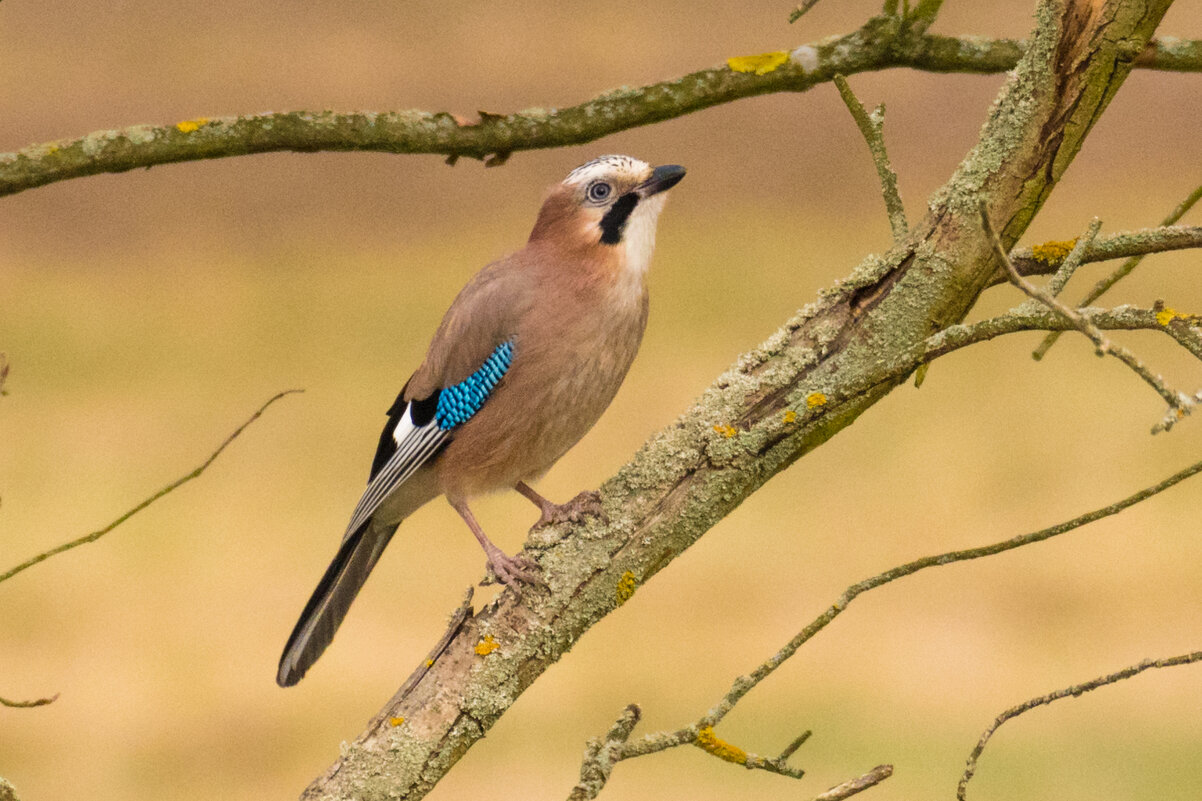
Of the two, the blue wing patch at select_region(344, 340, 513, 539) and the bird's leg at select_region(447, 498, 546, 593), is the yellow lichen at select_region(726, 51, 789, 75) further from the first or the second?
the bird's leg at select_region(447, 498, 546, 593)

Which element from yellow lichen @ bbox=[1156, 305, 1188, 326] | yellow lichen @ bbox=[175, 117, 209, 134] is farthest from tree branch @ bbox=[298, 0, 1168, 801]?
yellow lichen @ bbox=[175, 117, 209, 134]

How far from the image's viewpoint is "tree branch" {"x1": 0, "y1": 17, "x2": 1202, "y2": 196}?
1.81 m

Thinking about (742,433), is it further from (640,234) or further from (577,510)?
(640,234)

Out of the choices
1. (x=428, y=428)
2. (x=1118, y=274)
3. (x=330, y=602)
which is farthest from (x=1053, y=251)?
(x=330, y=602)

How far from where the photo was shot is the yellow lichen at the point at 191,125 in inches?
71.6

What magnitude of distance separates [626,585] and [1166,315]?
75cm

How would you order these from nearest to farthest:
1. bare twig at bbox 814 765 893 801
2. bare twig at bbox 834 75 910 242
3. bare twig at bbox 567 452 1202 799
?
bare twig at bbox 814 765 893 801 < bare twig at bbox 567 452 1202 799 < bare twig at bbox 834 75 910 242

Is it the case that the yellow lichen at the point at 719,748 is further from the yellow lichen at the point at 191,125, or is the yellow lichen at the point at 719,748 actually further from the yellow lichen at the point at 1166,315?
the yellow lichen at the point at 191,125

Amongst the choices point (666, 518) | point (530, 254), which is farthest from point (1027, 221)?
point (530, 254)

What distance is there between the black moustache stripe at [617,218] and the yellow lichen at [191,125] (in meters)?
0.60

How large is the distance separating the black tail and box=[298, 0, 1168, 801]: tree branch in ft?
1.01

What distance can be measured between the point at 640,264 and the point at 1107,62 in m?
0.73

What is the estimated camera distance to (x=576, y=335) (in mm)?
2020

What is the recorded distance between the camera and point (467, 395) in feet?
6.85
